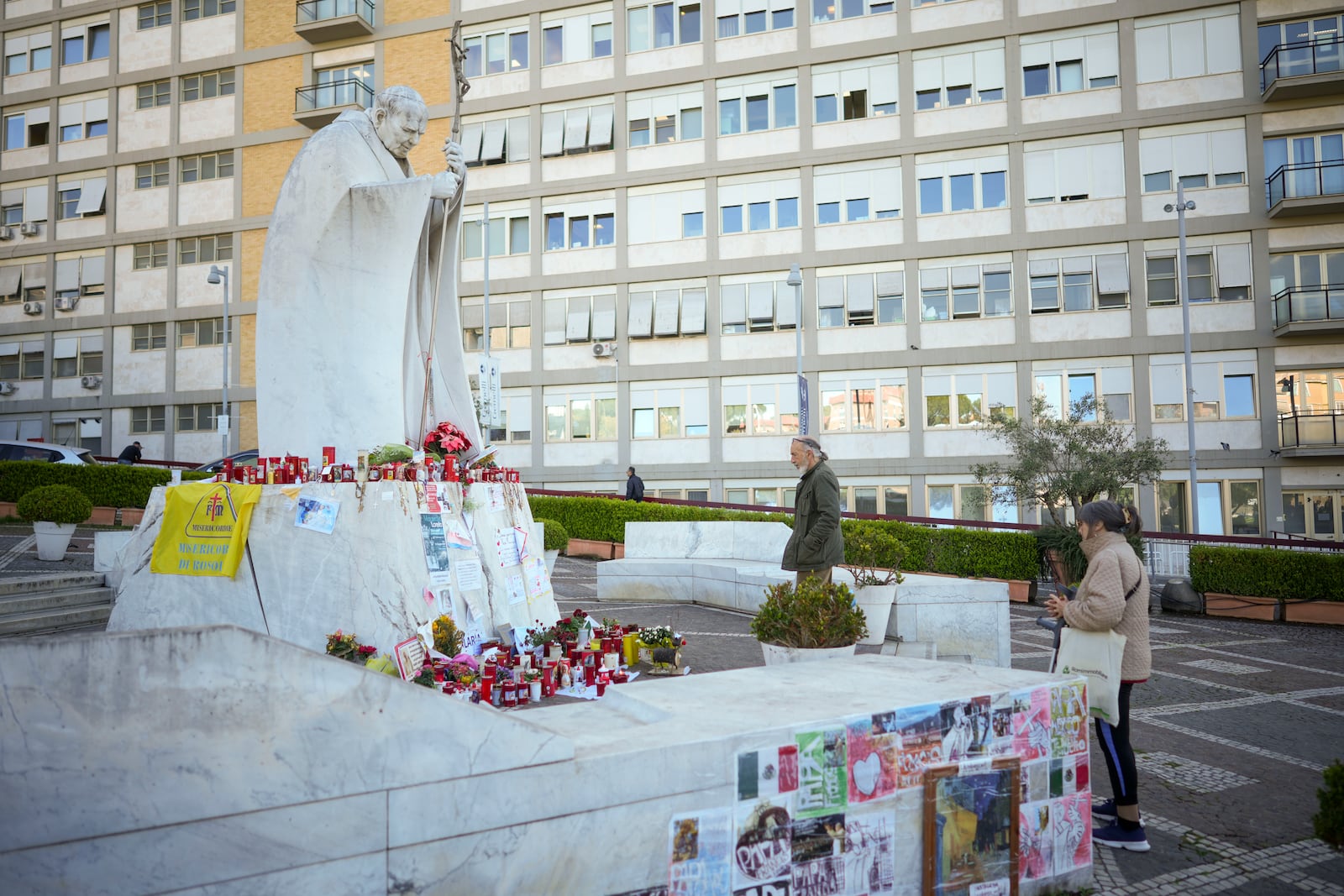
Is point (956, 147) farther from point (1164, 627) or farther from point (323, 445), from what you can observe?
point (323, 445)

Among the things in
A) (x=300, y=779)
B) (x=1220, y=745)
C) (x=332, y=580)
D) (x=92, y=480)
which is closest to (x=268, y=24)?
(x=92, y=480)

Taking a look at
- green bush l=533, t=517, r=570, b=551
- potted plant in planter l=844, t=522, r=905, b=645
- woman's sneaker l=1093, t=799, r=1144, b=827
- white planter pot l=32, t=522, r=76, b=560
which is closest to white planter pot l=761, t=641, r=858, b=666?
potted plant in planter l=844, t=522, r=905, b=645

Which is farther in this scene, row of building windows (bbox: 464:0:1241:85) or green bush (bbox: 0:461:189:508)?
row of building windows (bbox: 464:0:1241:85)

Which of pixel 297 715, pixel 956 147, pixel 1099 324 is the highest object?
pixel 956 147

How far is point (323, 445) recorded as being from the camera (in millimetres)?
7516

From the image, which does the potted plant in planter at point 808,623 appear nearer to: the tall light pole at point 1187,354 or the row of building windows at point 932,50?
the tall light pole at point 1187,354

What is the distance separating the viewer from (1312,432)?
981 inches

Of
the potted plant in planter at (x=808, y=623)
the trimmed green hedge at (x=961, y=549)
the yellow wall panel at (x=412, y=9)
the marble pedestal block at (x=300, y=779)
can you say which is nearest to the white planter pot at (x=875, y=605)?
the potted plant in planter at (x=808, y=623)

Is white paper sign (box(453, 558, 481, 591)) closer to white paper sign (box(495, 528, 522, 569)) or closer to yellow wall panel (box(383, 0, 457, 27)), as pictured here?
white paper sign (box(495, 528, 522, 569))

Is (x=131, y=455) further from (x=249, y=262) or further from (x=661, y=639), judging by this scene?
(x=661, y=639)

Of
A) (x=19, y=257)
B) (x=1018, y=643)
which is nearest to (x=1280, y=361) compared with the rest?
(x=1018, y=643)

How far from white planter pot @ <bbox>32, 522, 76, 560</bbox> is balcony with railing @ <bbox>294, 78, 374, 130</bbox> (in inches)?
877

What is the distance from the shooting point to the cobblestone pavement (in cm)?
434

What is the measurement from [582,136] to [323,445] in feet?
84.2
